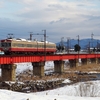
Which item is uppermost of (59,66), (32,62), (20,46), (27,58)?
(20,46)

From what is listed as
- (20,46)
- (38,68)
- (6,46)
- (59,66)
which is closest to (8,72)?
(6,46)

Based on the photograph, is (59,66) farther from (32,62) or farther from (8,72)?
(8,72)

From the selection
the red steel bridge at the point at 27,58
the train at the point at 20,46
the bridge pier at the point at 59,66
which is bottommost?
the bridge pier at the point at 59,66

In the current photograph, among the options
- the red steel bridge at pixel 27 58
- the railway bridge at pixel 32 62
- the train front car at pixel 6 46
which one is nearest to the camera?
the red steel bridge at pixel 27 58

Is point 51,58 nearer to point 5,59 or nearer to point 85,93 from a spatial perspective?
point 5,59

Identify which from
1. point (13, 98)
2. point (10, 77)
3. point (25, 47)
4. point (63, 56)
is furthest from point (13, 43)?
point (13, 98)

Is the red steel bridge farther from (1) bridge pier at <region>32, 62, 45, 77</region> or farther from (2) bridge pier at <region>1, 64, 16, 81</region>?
(1) bridge pier at <region>32, 62, 45, 77</region>

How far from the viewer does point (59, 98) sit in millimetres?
19828

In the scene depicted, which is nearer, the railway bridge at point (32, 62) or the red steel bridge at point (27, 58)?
the red steel bridge at point (27, 58)

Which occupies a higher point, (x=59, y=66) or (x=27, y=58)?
(x=27, y=58)

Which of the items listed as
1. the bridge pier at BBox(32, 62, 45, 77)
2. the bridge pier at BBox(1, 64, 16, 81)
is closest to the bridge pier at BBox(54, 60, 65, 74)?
the bridge pier at BBox(32, 62, 45, 77)

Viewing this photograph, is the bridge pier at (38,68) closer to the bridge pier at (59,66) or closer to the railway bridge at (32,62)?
the railway bridge at (32,62)

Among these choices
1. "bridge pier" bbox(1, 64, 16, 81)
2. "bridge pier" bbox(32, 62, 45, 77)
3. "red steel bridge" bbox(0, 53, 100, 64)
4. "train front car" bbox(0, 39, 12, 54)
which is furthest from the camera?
"bridge pier" bbox(32, 62, 45, 77)

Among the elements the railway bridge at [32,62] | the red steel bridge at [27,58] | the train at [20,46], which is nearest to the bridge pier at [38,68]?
the railway bridge at [32,62]
